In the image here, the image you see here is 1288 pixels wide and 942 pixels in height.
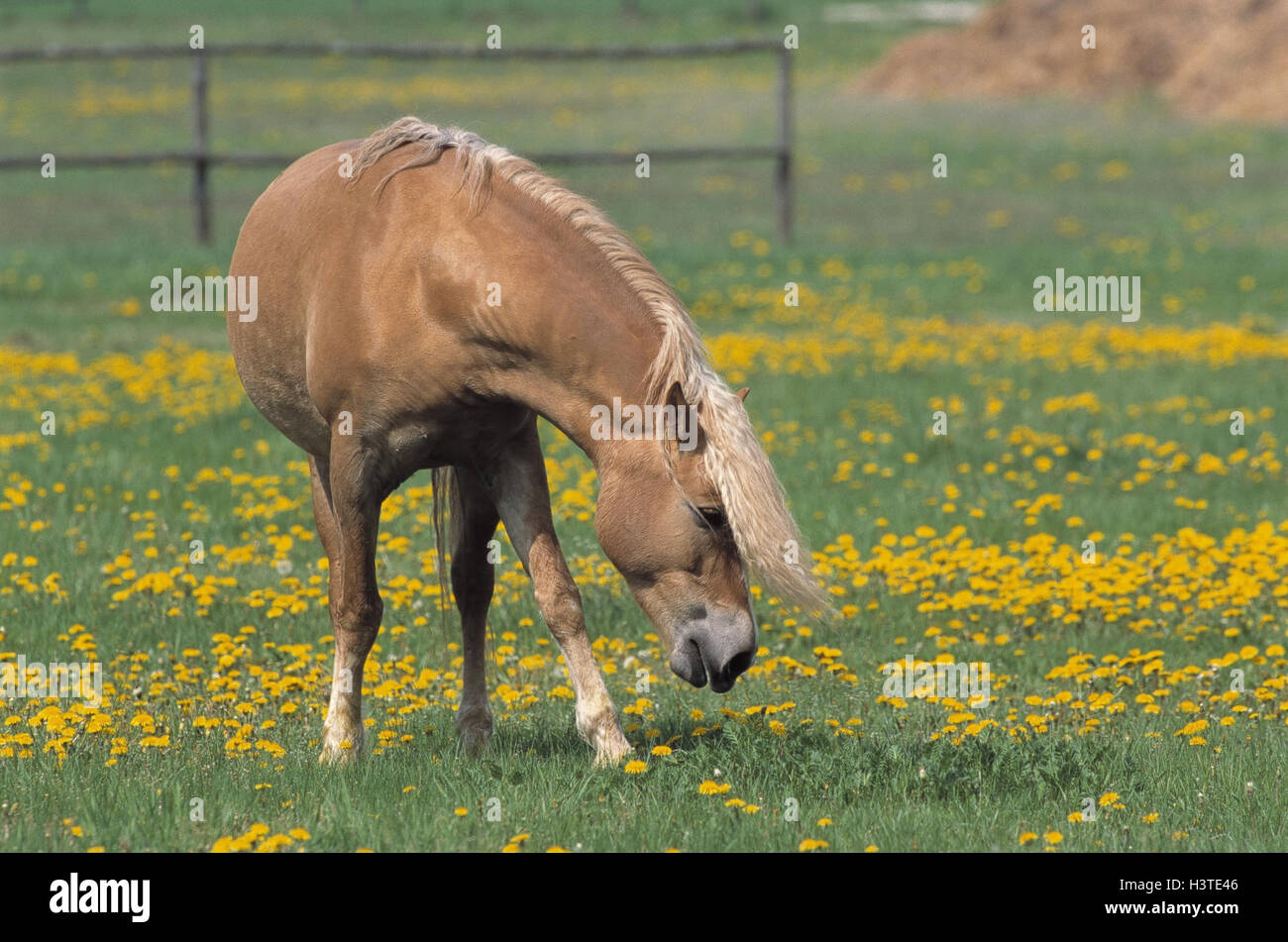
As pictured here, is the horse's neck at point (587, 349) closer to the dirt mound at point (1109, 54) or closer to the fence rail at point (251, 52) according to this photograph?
the fence rail at point (251, 52)

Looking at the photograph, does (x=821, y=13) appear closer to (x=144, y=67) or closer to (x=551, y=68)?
(x=551, y=68)

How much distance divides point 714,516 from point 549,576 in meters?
0.79

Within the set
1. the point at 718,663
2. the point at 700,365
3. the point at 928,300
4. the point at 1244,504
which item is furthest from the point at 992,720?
the point at 928,300

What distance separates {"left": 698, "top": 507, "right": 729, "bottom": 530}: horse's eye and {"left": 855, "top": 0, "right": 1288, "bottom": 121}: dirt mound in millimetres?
32960

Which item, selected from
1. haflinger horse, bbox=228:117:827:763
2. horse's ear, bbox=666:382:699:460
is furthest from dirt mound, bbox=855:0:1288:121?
horse's ear, bbox=666:382:699:460

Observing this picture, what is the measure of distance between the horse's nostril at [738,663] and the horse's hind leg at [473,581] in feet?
3.99

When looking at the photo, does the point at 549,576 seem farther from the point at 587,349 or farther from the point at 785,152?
the point at 785,152

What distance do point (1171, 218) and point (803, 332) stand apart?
10.6m

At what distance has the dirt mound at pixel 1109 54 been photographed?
119 ft

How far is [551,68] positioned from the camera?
46188 millimetres

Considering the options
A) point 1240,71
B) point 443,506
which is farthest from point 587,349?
point 1240,71

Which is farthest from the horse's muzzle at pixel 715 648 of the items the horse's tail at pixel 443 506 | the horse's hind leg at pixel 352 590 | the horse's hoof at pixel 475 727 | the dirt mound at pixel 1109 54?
the dirt mound at pixel 1109 54

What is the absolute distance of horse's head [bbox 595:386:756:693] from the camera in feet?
15.9

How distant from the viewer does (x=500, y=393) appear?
5172mm
